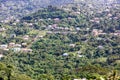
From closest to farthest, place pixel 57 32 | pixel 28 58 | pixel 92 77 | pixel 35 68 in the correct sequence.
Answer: pixel 92 77 → pixel 35 68 → pixel 28 58 → pixel 57 32

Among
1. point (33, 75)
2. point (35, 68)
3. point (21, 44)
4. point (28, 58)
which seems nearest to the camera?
point (33, 75)

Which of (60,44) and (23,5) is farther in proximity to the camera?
(23,5)

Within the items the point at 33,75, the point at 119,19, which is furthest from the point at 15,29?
the point at 33,75

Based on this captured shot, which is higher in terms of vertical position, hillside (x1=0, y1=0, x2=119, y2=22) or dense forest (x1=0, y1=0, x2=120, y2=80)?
dense forest (x1=0, y1=0, x2=120, y2=80)

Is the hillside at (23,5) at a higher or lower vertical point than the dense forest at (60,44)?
lower

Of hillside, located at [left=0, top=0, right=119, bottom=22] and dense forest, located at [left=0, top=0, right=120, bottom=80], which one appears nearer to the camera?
dense forest, located at [left=0, top=0, right=120, bottom=80]

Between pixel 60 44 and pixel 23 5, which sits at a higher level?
pixel 60 44

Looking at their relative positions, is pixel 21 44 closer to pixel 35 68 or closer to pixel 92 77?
pixel 35 68

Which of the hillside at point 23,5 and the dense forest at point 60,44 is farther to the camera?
the hillside at point 23,5
